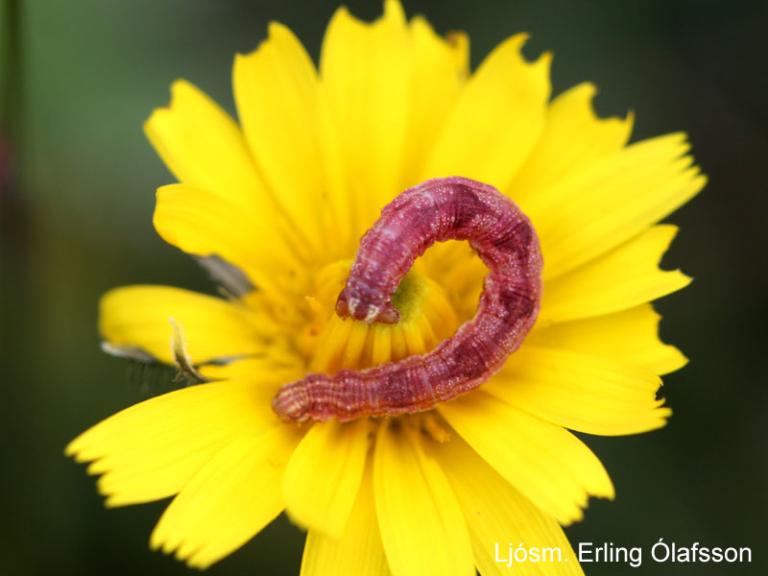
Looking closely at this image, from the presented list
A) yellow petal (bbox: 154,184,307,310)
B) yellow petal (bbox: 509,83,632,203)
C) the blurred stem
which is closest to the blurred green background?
the blurred stem

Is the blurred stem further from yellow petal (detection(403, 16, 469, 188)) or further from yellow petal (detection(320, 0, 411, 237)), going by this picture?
yellow petal (detection(403, 16, 469, 188))

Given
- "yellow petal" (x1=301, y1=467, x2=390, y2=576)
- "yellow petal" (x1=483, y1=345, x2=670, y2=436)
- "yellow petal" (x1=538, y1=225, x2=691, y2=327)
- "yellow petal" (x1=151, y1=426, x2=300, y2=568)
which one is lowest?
"yellow petal" (x1=301, y1=467, x2=390, y2=576)

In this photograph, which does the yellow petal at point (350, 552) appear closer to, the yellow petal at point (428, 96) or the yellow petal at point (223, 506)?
the yellow petal at point (223, 506)

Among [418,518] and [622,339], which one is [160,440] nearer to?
[418,518]

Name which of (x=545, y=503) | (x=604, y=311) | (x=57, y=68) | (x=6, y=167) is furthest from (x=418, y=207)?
(x=57, y=68)

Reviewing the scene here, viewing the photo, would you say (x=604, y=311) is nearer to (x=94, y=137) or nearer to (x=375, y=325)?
(x=375, y=325)

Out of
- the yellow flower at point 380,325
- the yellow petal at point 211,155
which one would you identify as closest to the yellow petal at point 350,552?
the yellow flower at point 380,325
